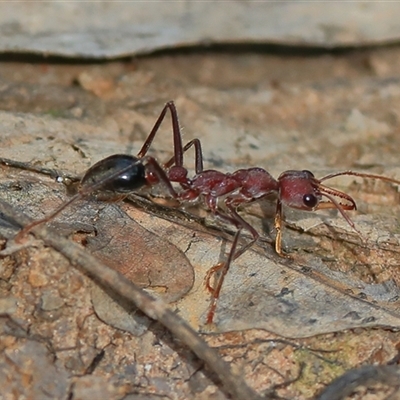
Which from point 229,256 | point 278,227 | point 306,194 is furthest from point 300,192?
point 229,256

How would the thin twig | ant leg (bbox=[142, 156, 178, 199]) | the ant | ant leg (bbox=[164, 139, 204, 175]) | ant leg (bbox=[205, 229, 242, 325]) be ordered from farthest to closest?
ant leg (bbox=[164, 139, 204, 175]) < ant leg (bbox=[142, 156, 178, 199]) < the ant < ant leg (bbox=[205, 229, 242, 325]) < the thin twig

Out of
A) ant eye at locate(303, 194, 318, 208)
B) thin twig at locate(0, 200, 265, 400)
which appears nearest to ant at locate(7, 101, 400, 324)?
Answer: ant eye at locate(303, 194, 318, 208)

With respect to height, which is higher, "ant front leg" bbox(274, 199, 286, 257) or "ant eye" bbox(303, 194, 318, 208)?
"ant eye" bbox(303, 194, 318, 208)

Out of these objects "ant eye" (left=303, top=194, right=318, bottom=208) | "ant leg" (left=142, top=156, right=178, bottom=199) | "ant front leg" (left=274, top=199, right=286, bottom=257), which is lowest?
"ant front leg" (left=274, top=199, right=286, bottom=257)

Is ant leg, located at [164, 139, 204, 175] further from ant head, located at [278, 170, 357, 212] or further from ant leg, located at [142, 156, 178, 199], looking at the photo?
ant head, located at [278, 170, 357, 212]

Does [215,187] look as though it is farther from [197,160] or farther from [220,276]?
[220,276]

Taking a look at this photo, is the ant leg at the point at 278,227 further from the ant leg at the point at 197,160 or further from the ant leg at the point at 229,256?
the ant leg at the point at 197,160

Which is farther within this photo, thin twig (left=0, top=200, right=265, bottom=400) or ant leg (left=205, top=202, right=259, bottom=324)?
ant leg (left=205, top=202, right=259, bottom=324)
